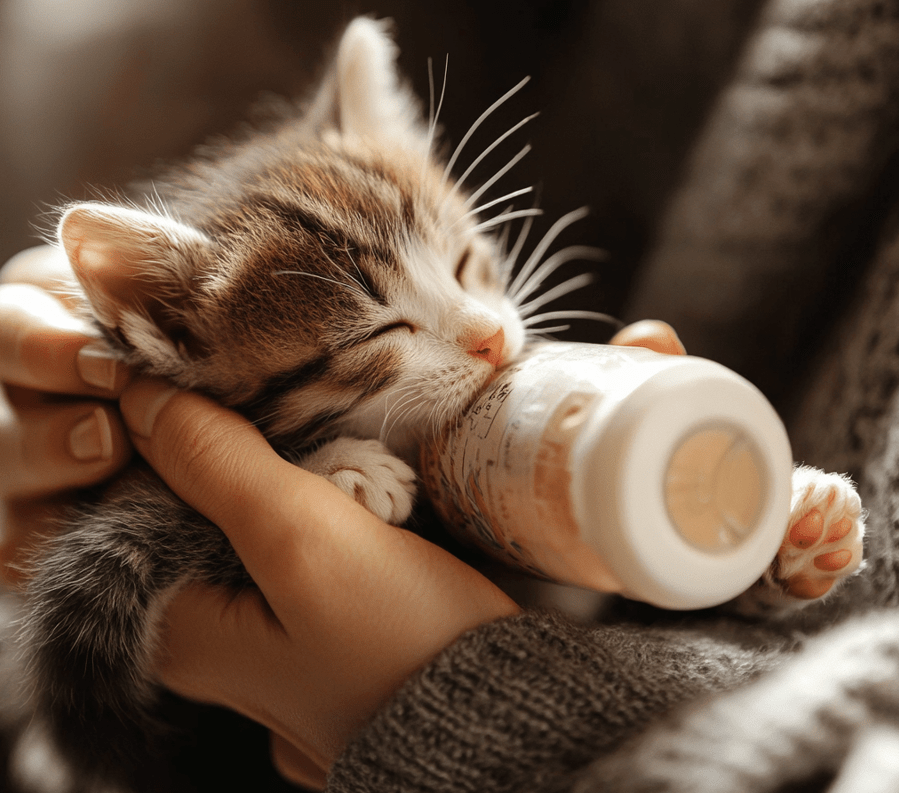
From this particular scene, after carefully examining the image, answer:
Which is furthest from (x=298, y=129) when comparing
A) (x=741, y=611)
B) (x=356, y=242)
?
(x=741, y=611)

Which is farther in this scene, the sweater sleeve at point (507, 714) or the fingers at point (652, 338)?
the fingers at point (652, 338)

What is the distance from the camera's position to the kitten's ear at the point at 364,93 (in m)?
0.91

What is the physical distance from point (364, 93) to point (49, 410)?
24.9 inches

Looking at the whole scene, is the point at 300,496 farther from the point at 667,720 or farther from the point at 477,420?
the point at 667,720

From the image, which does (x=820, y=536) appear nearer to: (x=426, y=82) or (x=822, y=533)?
(x=822, y=533)

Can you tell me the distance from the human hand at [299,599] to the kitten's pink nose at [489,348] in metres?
0.21

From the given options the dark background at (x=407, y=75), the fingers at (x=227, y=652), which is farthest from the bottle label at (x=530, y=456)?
the dark background at (x=407, y=75)

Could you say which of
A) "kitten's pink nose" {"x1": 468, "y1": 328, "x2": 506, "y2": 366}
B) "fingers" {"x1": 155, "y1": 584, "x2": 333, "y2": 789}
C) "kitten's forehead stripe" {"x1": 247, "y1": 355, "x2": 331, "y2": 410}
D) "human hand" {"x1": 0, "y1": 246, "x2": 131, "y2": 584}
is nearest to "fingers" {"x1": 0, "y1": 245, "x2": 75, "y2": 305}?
"human hand" {"x1": 0, "y1": 246, "x2": 131, "y2": 584}

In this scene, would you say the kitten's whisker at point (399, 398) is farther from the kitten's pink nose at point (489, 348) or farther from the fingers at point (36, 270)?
the fingers at point (36, 270)

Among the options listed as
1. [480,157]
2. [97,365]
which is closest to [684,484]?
[480,157]

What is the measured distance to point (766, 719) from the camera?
1.33 feet

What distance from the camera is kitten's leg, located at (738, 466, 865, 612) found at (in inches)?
23.8

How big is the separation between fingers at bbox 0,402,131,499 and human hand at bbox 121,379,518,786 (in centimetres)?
13

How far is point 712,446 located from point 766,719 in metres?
0.18
